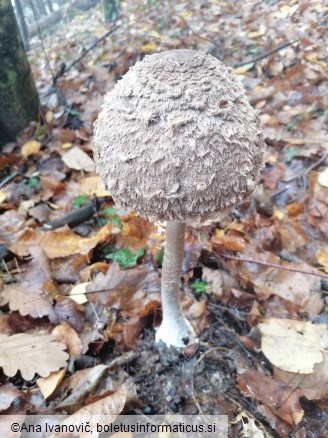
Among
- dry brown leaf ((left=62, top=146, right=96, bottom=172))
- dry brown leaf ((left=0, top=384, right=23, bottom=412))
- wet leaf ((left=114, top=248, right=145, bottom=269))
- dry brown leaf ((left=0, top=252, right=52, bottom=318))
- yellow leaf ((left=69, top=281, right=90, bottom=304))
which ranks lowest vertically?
yellow leaf ((left=69, top=281, right=90, bottom=304))

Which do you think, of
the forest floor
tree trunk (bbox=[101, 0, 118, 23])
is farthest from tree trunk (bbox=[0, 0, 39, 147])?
tree trunk (bbox=[101, 0, 118, 23])

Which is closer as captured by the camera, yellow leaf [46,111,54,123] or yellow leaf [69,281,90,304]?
yellow leaf [69,281,90,304]

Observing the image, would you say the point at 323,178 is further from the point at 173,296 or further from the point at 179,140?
the point at 179,140

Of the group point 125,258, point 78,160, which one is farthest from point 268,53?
point 125,258

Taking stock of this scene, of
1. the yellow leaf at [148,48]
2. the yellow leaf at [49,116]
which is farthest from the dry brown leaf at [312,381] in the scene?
the yellow leaf at [148,48]

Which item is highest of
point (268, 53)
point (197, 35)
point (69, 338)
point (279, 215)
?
point (197, 35)

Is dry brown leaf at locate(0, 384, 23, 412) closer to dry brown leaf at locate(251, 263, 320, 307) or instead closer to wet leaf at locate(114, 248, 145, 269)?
wet leaf at locate(114, 248, 145, 269)

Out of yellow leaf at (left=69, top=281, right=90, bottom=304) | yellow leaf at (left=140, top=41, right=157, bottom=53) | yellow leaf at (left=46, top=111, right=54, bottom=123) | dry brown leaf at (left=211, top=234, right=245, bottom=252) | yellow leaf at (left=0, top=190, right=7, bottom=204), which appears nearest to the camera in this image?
yellow leaf at (left=69, top=281, right=90, bottom=304)
